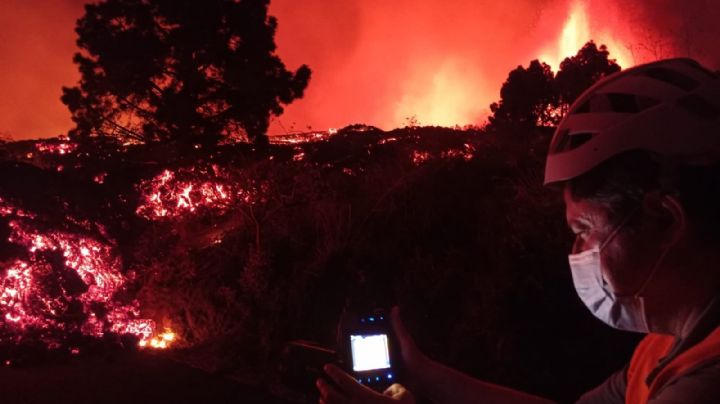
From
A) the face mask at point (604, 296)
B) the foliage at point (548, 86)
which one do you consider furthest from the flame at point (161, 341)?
the foliage at point (548, 86)

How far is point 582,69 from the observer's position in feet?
58.0

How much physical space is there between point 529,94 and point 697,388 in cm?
2034

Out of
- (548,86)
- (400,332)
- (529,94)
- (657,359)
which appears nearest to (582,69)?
(548,86)

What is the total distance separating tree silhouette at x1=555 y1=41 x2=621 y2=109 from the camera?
1716 centimetres

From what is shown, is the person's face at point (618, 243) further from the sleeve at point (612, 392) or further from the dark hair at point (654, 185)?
the sleeve at point (612, 392)

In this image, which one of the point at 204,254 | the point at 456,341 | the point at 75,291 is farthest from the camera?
the point at 204,254

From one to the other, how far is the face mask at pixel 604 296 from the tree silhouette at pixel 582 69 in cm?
1689

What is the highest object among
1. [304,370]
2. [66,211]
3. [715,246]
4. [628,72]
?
[66,211]

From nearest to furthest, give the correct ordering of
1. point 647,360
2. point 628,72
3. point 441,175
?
point 628,72 → point 647,360 → point 441,175

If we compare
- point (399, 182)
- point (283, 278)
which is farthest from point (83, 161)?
point (399, 182)

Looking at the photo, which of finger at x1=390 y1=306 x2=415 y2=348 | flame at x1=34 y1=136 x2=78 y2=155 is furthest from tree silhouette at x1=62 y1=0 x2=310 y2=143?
finger at x1=390 y1=306 x2=415 y2=348

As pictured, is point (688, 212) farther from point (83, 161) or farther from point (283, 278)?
point (83, 161)

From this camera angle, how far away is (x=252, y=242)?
8664 millimetres

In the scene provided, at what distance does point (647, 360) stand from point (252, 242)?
7.64 m
